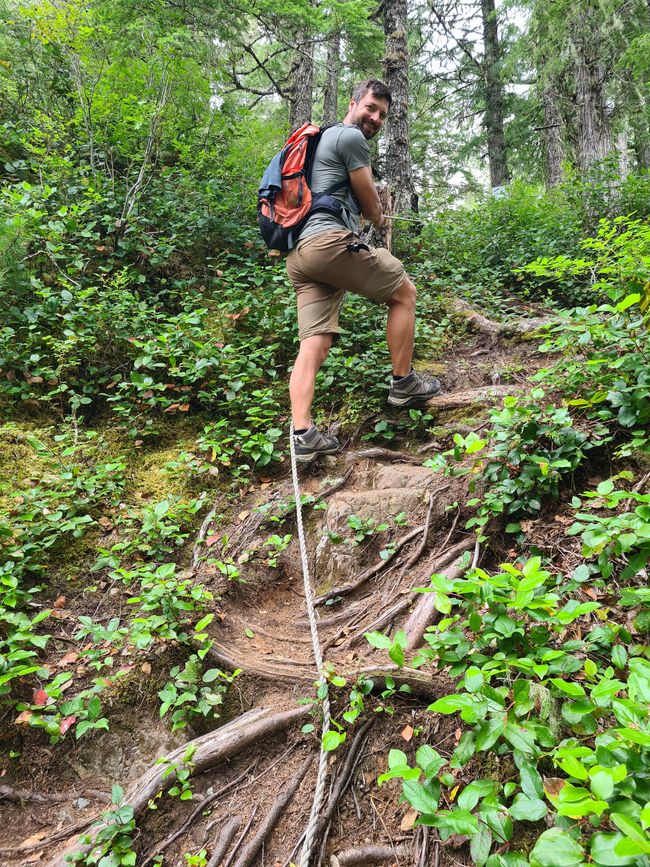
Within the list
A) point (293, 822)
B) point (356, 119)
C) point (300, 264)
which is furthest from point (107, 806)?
point (356, 119)

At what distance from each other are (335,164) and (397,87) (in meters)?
5.07

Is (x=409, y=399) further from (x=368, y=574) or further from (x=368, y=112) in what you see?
(x=368, y=112)

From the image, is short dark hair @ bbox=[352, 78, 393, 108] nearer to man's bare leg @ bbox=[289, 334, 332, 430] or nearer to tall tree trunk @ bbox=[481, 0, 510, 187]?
man's bare leg @ bbox=[289, 334, 332, 430]

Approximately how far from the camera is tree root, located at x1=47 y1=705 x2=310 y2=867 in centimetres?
205

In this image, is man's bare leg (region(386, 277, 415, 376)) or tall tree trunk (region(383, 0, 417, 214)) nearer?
man's bare leg (region(386, 277, 415, 376))

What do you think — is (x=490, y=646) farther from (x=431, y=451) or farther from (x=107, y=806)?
(x=431, y=451)

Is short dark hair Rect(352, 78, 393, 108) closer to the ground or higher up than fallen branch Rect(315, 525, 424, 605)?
higher up

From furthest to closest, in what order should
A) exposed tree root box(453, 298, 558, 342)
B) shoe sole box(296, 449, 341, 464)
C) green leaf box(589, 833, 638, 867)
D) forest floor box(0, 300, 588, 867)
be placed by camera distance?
exposed tree root box(453, 298, 558, 342) < shoe sole box(296, 449, 341, 464) < forest floor box(0, 300, 588, 867) < green leaf box(589, 833, 638, 867)

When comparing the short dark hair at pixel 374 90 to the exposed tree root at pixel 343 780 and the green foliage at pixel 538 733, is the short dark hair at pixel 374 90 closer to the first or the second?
the green foliage at pixel 538 733

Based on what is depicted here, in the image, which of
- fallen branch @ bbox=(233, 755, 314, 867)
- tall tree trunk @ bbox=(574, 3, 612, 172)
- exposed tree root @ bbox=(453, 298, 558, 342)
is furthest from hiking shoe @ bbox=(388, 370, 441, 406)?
tall tree trunk @ bbox=(574, 3, 612, 172)

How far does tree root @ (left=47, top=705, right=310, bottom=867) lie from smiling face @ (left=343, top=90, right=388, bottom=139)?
4079 millimetres

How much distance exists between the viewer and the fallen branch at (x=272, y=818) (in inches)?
73.9

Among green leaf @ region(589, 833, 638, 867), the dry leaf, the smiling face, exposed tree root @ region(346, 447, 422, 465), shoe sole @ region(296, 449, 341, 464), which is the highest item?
the smiling face

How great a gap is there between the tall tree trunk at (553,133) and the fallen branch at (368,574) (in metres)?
13.1
